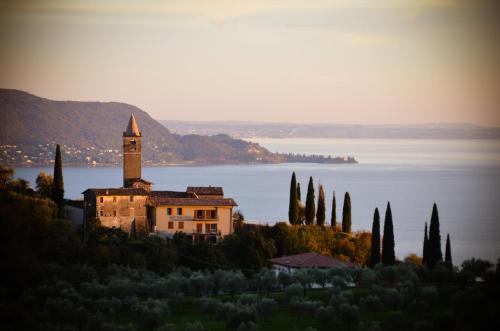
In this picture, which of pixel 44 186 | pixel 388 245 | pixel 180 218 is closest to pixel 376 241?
pixel 388 245

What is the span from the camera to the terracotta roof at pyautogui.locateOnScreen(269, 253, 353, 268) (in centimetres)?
3906

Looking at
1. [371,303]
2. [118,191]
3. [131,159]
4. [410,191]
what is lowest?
[410,191]

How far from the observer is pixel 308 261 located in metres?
39.4

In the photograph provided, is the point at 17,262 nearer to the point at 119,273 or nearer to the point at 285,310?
the point at 119,273

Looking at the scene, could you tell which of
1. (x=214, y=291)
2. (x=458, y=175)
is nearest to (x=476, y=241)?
(x=214, y=291)

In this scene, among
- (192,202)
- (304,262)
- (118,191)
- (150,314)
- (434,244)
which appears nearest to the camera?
(150,314)

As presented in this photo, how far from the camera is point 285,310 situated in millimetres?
31266

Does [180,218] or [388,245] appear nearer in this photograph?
[388,245]

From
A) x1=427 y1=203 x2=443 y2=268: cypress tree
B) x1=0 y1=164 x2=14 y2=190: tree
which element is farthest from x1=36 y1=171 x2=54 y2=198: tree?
x1=427 y1=203 x2=443 y2=268: cypress tree

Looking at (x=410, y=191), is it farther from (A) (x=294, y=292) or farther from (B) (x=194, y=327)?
(B) (x=194, y=327)

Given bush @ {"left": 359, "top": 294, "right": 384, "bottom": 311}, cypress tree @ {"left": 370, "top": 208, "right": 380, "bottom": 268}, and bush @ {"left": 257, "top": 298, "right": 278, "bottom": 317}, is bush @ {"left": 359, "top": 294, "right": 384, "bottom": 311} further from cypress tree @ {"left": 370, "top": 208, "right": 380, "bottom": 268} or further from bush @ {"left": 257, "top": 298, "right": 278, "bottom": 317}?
cypress tree @ {"left": 370, "top": 208, "right": 380, "bottom": 268}

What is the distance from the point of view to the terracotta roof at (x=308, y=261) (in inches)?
1538

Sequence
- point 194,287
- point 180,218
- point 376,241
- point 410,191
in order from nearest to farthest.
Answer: point 194,287 → point 376,241 → point 180,218 → point 410,191

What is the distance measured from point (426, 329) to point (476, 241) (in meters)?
47.0
